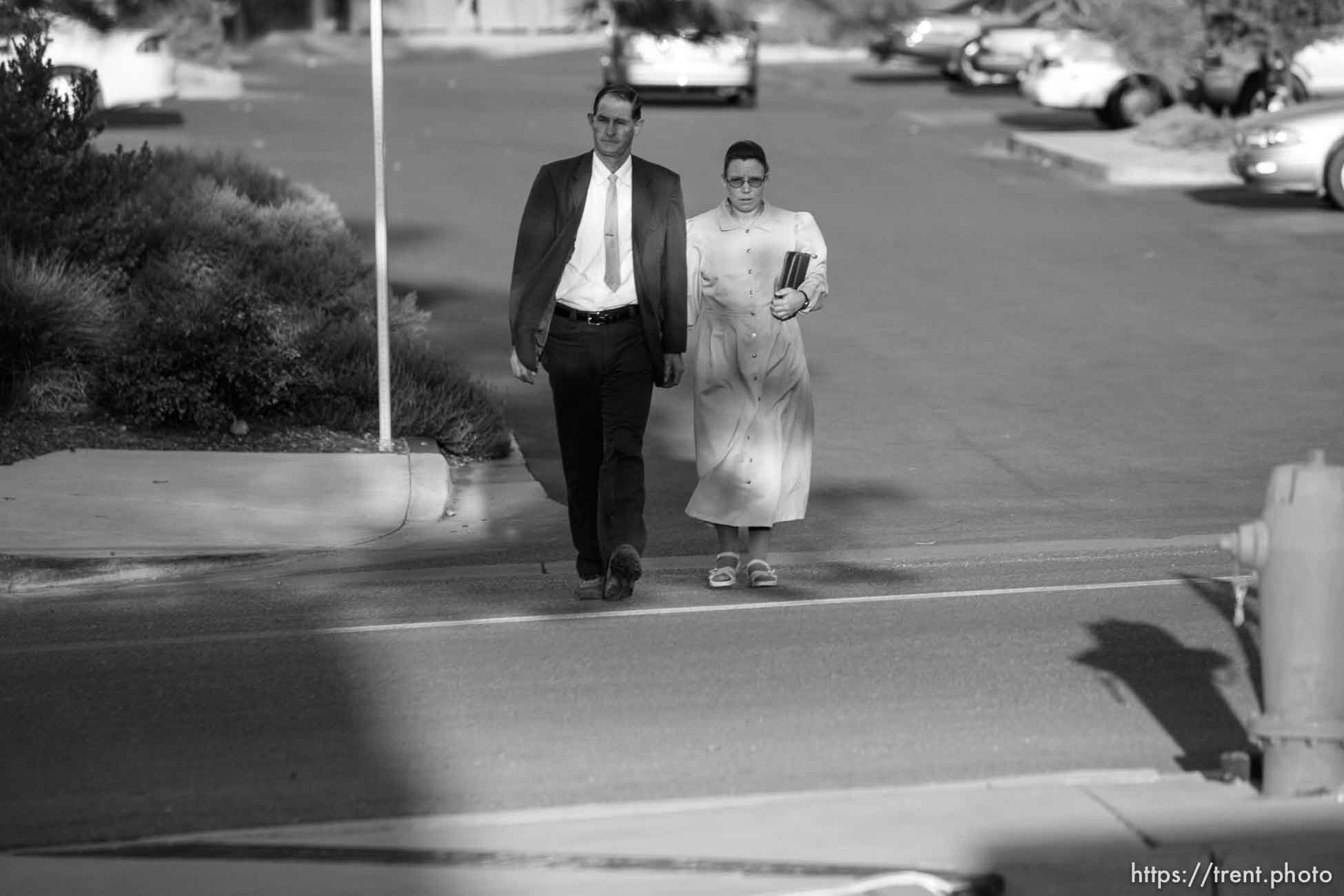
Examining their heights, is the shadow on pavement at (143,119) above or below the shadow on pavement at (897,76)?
below

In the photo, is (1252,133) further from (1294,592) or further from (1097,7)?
(1294,592)

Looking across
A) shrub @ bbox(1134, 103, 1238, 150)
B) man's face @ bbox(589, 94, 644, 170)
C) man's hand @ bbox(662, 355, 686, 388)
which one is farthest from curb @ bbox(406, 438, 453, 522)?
shrub @ bbox(1134, 103, 1238, 150)

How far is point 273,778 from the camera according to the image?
5.71m

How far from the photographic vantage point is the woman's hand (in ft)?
24.5

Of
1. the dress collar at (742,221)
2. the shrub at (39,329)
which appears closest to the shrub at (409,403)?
the shrub at (39,329)

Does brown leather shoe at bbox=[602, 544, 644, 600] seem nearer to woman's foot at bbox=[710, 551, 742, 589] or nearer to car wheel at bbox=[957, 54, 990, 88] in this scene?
woman's foot at bbox=[710, 551, 742, 589]

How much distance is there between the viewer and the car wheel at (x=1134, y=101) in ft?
92.4

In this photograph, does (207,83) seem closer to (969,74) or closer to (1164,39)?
(969,74)

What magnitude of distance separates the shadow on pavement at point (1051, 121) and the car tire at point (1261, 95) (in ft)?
8.14

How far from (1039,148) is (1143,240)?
721 cm

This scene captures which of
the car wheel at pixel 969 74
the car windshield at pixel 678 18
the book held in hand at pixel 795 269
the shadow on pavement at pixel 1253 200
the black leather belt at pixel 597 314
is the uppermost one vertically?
the car windshield at pixel 678 18

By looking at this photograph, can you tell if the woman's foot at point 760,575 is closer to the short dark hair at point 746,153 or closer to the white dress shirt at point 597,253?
the white dress shirt at point 597,253

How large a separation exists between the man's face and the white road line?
172 centimetres

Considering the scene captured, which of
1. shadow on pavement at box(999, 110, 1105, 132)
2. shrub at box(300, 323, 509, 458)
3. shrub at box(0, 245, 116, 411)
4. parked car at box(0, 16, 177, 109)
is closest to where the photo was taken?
shrub at box(0, 245, 116, 411)
